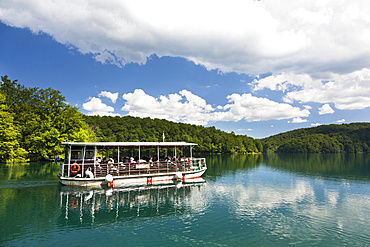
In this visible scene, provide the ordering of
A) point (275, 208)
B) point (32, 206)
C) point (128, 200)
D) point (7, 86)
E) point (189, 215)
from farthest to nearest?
point (7, 86)
point (128, 200)
point (275, 208)
point (32, 206)
point (189, 215)

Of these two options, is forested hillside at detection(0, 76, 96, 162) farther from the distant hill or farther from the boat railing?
the distant hill

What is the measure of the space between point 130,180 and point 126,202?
19.9 ft

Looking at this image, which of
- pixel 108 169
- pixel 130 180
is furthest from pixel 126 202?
pixel 108 169

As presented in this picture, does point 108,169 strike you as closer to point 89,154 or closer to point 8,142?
point 89,154

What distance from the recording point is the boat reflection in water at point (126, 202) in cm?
1385

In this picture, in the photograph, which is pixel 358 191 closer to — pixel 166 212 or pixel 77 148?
pixel 166 212

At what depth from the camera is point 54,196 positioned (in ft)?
59.1

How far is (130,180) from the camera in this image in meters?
22.7

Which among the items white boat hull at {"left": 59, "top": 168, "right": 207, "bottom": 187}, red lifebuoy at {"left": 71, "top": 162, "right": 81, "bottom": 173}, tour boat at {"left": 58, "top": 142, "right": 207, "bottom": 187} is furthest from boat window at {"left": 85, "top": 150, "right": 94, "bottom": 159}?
white boat hull at {"left": 59, "top": 168, "right": 207, "bottom": 187}

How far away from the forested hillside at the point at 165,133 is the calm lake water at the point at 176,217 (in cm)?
9050

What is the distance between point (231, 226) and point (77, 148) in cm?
1730

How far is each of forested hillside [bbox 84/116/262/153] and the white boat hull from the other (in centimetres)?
8554

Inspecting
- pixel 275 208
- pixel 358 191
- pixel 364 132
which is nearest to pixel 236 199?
pixel 275 208

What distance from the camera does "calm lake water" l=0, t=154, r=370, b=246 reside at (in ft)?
34.9
